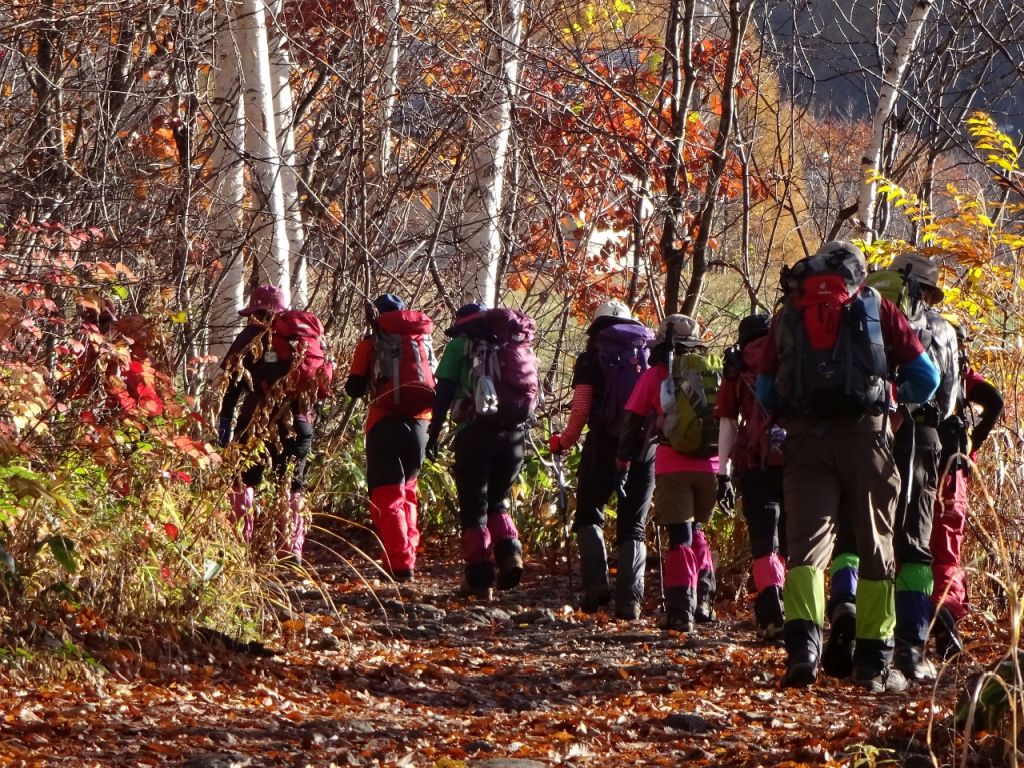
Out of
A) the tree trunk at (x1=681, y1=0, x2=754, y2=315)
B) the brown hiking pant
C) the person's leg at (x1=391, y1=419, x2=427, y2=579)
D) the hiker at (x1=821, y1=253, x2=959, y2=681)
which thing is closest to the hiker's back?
the brown hiking pant

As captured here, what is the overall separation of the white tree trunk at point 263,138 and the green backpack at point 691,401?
348 centimetres

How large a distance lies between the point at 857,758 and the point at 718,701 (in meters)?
1.84

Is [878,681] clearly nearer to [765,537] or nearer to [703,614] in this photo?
[765,537]

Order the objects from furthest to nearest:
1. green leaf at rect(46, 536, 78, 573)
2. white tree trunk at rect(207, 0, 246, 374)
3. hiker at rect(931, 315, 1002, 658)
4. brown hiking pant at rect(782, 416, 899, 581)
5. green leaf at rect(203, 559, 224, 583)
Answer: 1. white tree trunk at rect(207, 0, 246, 374)
2. hiker at rect(931, 315, 1002, 658)
3. green leaf at rect(203, 559, 224, 583)
4. brown hiking pant at rect(782, 416, 899, 581)
5. green leaf at rect(46, 536, 78, 573)

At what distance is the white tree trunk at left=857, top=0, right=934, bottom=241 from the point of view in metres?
10.6

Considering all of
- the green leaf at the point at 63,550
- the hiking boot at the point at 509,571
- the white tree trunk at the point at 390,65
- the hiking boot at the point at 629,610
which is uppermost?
the white tree trunk at the point at 390,65

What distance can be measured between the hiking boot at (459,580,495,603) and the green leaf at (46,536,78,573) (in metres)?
4.05

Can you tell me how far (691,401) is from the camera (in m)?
8.05

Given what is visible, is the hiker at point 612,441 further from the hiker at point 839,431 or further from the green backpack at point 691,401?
the hiker at point 839,431

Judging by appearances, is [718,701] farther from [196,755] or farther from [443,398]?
[443,398]

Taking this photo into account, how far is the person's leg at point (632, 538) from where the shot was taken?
8.68 m

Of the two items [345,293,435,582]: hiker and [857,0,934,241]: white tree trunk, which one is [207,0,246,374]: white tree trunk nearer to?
[345,293,435,582]: hiker

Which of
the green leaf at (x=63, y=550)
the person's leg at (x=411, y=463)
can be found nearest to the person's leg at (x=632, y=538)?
the person's leg at (x=411, y=463)

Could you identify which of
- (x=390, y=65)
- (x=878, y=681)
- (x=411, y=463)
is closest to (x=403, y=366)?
(x=411, y=463)
